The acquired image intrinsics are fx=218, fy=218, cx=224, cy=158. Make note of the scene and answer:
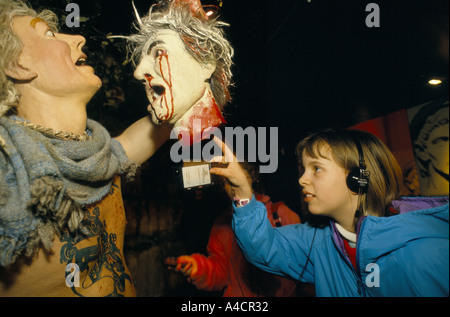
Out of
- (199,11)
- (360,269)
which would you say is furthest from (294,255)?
(199,11)

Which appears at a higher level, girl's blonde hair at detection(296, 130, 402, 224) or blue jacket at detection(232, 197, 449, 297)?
girl's blonde hair at detection(296, 130, 402, 224)

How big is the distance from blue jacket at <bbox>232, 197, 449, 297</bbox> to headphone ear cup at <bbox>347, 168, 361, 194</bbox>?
15 centimetres

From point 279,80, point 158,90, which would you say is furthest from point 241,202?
point 279,80

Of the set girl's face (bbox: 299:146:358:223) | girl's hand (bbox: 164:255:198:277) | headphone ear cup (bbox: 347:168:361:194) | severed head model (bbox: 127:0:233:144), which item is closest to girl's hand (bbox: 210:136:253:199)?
severed head model (bbox: 127:0:233:144)

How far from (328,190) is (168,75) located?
2.79ft

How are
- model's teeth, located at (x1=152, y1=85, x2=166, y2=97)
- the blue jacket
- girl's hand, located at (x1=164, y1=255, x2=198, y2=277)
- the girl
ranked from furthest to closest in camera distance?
girl's hand, located at (x1=164, y1=255, x2=198, y2=277), model's teeth, located at (x1=152, y1=85, x2=166, y2=97), the girl, the blue jacket

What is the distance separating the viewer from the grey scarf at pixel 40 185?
0.71 meters

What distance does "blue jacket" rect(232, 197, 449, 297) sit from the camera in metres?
0.69

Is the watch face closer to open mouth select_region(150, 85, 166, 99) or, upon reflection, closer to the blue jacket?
the blue jacket

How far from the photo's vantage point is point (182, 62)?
3.01 ft

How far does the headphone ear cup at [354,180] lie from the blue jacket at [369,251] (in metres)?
0.15

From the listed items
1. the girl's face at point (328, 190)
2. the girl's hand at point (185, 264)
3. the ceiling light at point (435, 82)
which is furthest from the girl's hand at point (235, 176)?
the ceiling light at point (435, 82)

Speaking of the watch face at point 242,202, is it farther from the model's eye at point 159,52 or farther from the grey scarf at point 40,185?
the model's eye at point 159,52

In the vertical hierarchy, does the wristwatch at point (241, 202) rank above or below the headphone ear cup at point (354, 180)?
below
